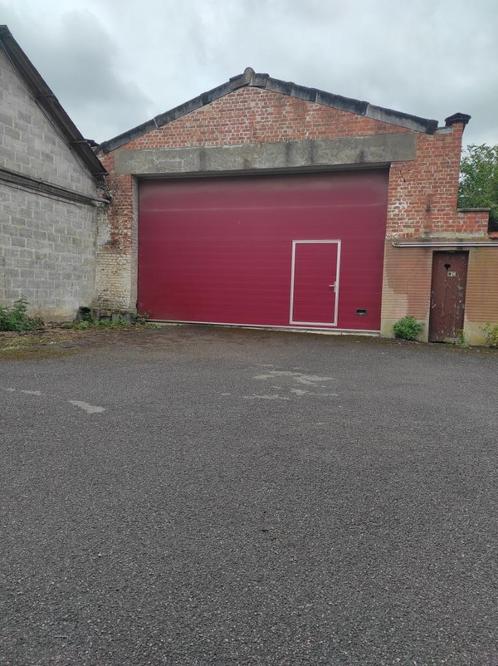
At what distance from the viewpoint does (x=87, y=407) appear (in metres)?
4.18

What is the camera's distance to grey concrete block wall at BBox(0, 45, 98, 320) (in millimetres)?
9203

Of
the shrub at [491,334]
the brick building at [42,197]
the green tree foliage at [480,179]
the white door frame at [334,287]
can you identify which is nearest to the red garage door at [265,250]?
the white door frame at [334,287]

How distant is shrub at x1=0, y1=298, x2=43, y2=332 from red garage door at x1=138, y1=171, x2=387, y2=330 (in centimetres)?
302

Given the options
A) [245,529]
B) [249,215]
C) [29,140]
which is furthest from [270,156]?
[245,529]

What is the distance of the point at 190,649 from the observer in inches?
57.6

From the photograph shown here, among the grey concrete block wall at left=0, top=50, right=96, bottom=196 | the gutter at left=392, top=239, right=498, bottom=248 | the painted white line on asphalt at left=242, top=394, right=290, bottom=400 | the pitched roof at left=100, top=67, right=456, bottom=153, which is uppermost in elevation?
the pitched roof at left=100, top=67, right=456, bottom=153

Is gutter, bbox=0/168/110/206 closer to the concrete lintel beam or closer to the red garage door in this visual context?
the concrete lintel beam

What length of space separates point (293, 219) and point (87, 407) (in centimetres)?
779

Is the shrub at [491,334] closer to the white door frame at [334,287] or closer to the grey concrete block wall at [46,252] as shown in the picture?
the white door frame at [334,287]

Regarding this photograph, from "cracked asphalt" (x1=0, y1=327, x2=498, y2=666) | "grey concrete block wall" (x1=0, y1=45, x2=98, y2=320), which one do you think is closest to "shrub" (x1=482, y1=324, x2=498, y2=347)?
"cracked asphalt" (x1=0, y1=327, x2=498, y2=666)

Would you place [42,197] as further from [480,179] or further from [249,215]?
[480,179]

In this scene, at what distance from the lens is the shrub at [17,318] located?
9.04m

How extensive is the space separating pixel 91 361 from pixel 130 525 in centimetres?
473

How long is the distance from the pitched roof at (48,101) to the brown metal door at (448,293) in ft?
27.7
